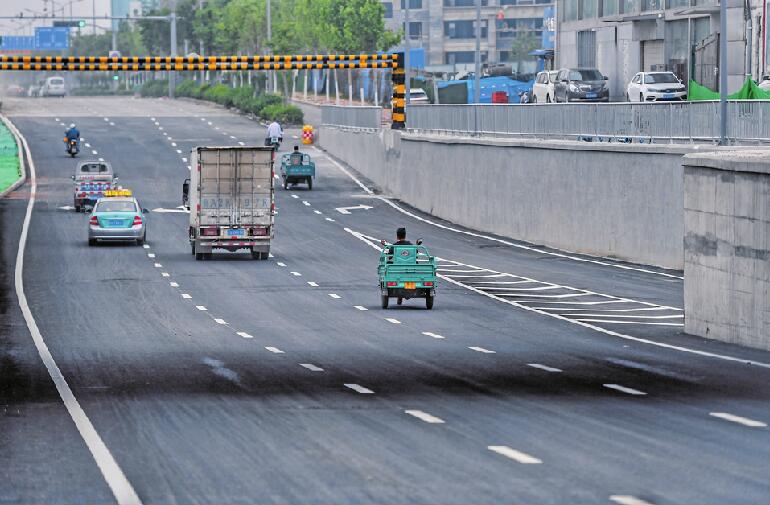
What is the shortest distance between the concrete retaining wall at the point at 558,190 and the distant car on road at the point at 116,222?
43.6ft

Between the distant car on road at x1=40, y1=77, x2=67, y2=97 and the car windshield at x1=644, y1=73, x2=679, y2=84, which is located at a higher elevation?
the car windshield at x1=644, y1=73, x2=679, y2=84

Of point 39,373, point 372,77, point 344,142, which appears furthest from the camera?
point 372,77

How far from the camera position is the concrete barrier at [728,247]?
27.7 m

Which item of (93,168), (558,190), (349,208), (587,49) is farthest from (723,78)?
(587,49)

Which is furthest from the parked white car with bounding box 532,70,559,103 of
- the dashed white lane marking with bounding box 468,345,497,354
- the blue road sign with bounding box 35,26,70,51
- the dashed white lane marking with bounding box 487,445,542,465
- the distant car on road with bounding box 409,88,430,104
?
the blue road sign with bounding box 35,26,70,51

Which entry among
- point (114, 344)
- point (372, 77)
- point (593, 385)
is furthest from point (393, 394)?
point (372, 77)

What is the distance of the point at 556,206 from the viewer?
176 feet

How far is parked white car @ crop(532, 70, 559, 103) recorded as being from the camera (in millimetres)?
73000

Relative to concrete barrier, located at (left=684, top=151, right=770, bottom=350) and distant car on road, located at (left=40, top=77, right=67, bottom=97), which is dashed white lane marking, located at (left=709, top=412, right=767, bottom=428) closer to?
concrete barrier, located at (left=684, top=151, right=770, bottom=350)

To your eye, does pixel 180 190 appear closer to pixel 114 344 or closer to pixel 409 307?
pixel 409 307

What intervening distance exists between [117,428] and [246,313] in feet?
56.1

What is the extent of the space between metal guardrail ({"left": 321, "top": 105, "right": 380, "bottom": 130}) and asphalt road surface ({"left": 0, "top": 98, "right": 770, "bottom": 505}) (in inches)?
1342

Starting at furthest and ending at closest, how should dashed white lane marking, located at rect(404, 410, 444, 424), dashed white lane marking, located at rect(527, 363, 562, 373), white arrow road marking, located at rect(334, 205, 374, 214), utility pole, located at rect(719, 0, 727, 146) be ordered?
white arrow road marking, located at rect(334, 205, 374, 214), utility pole, located at rect(719, 0, 727, 146), dashed white lane marking, located at rect(527, 363, 562, 373), dashed white lane marking, located at rect(404, 410, 444, 424)

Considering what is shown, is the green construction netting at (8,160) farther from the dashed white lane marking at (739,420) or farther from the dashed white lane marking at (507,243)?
the dashed white lane marking at (739,420)
